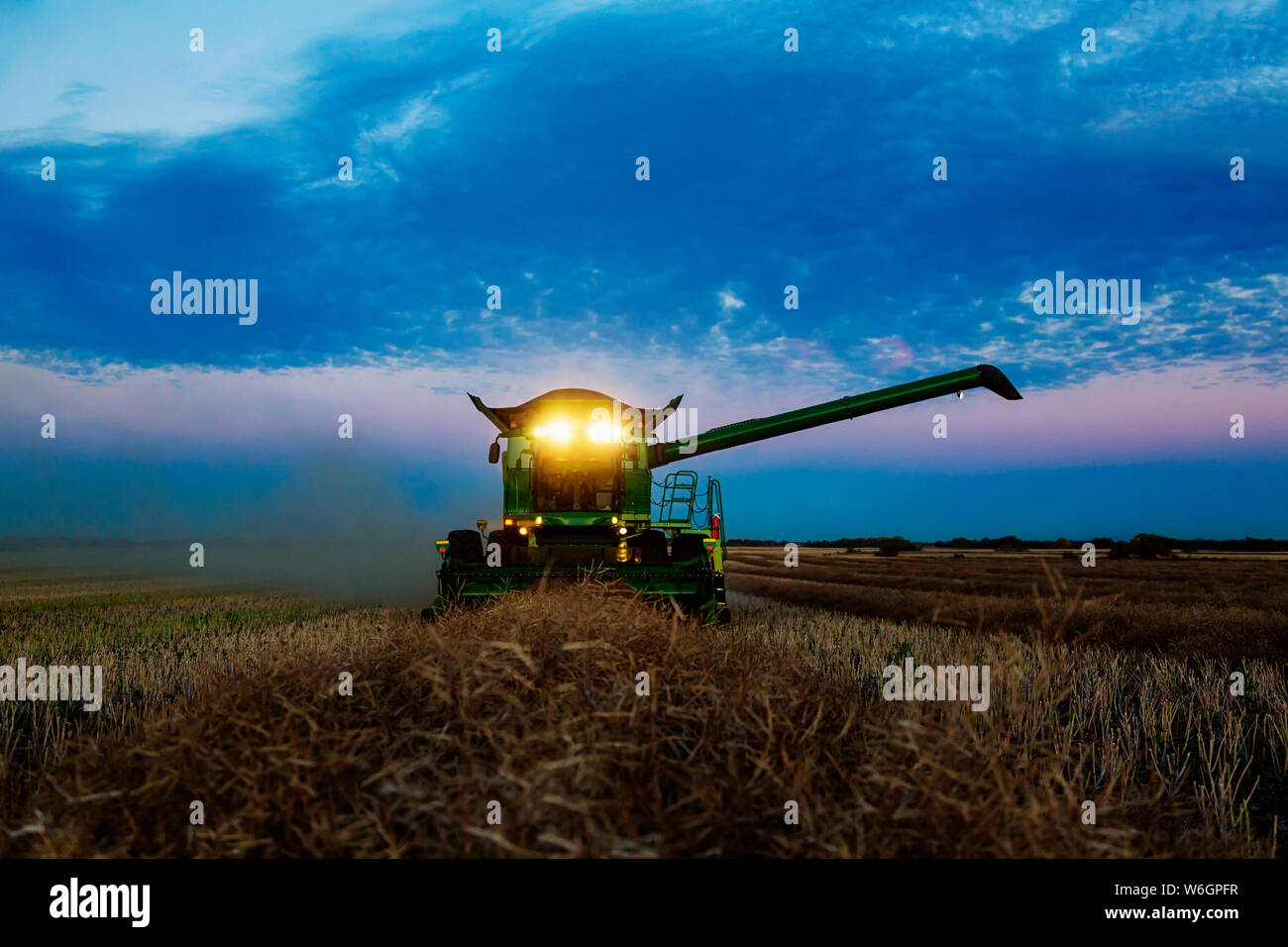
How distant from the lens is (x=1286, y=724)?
21.5 feet

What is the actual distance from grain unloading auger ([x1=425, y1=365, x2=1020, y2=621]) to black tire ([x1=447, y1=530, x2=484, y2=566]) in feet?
0.05

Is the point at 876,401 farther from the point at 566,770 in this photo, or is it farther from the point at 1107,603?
the point at 566,770

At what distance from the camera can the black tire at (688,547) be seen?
1189 cm

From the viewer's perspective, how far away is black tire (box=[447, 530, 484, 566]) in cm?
1184

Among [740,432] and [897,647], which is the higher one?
[740,432]

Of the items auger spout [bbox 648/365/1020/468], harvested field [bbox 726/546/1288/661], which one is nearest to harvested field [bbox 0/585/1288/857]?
harvested field [bbox 726/546/1288/661]

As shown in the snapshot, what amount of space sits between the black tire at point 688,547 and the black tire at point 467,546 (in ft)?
10.6

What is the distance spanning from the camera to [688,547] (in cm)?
1196

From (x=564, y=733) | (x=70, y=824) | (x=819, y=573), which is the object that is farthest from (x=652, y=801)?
(x=819, y=573)

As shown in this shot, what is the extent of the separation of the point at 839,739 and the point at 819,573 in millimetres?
35677

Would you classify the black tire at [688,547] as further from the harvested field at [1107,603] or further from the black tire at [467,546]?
the harvested field at [1107,603]

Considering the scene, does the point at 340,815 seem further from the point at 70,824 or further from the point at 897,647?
the point at 897,647

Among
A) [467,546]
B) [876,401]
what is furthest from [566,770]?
[876,401]

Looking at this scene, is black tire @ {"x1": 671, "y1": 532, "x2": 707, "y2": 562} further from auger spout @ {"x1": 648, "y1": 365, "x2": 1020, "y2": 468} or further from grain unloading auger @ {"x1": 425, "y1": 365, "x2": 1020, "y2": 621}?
auger spout @ {"x1": 648, "y1": 365, "x2": 1020, "y2": 468}
